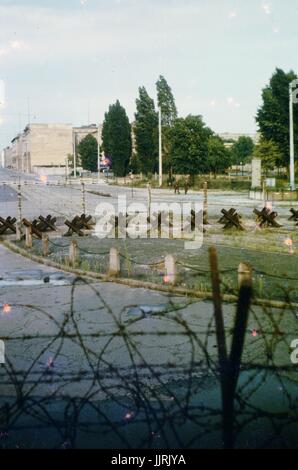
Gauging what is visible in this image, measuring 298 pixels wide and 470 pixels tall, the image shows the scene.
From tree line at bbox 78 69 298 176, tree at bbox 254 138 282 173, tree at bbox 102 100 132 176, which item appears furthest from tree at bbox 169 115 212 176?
tree at bbox 102 100 132 176

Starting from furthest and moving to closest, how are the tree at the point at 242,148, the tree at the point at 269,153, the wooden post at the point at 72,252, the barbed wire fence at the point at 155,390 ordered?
1. the tree at the point at 242,148
2. the tree at the point at 269,153
3. the wooden post at the point at 72,252
4. the barbed wire fence at the point at 155,390

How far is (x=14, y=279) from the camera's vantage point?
39.7 feet

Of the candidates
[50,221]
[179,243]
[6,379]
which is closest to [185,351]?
[6,379]

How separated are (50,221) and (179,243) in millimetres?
6737

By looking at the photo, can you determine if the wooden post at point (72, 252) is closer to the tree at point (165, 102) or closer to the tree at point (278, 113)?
the tree at point (278, 113)

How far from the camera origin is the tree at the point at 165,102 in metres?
73.2

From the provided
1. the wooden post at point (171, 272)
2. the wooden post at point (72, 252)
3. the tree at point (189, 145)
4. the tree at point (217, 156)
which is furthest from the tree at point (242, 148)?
the wooden post at point (171, 272)

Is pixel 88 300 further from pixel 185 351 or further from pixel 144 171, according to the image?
pixel 144 171

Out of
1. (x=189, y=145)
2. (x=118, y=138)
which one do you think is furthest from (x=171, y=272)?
(x=118, y=138)

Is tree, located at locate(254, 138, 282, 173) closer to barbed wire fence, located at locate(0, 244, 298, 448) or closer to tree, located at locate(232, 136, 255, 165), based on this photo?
barbed wire fence, located at locate(0, 244, 298, 448)

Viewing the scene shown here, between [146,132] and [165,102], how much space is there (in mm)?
5162

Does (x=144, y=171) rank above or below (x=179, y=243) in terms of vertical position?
above

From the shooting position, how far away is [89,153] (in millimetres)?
101750
